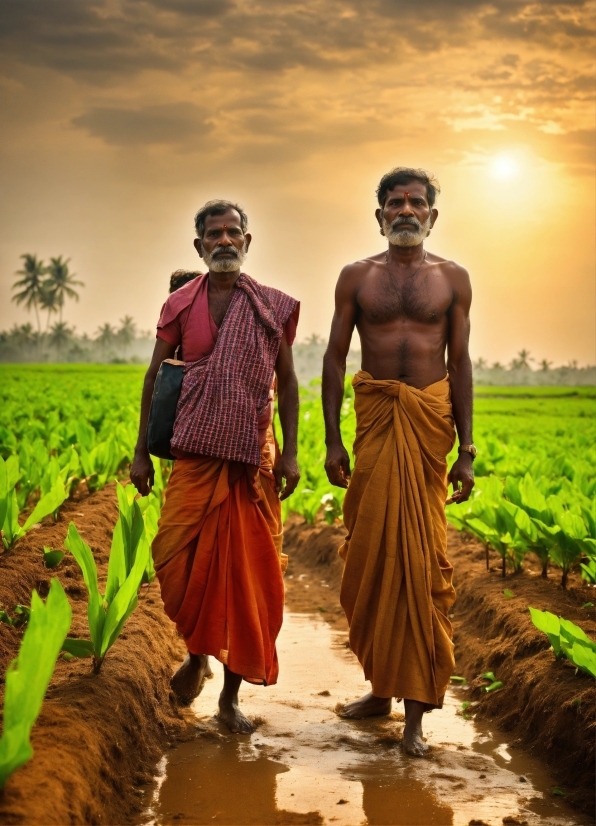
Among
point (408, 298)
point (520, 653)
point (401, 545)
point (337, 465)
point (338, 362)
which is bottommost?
point (520, 653)

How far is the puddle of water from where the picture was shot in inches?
127

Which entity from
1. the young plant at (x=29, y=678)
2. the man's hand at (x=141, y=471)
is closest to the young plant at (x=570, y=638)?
the man's hand at (x=141, y=471)

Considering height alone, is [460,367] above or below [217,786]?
above

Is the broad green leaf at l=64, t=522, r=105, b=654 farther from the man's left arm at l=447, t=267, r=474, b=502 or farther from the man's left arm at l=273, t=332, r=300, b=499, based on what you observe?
the man's left arm at l=447, t=267, r=474, b=502

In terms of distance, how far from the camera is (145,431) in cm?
419

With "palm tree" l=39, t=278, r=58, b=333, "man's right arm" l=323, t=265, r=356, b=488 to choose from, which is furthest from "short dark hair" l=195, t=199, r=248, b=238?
"palm tree" l=39, t=278, r=58, b=333

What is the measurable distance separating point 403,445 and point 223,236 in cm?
122

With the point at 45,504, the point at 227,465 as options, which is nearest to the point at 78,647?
the point at 227,465

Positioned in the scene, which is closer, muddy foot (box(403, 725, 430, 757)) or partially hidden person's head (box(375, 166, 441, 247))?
muddy foot (box(403, 725, 430, 757))

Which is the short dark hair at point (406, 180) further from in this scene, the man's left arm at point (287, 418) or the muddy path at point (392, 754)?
the muddy path at point (392, 754)

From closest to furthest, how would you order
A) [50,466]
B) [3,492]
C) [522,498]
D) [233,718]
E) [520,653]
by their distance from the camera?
[233,718], [520,653], [3,492], [522,498], [50,466]

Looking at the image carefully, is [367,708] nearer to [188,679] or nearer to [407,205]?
[188,679]

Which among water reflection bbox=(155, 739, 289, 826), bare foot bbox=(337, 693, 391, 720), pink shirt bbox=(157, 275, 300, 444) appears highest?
pink shirt bbox=(157, 275, 300, 444)

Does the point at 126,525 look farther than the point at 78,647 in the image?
Yes
